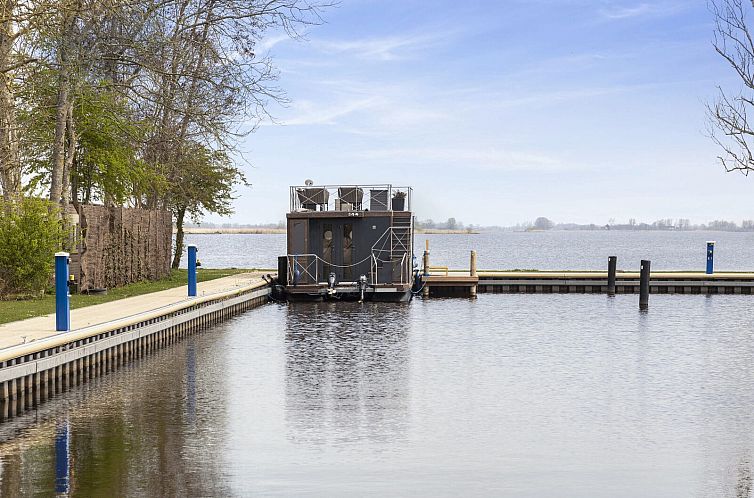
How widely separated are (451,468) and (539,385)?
18.3 ft

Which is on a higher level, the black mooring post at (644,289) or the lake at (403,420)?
the black mooring post at (644,289)

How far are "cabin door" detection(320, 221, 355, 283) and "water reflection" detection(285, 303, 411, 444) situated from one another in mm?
4739

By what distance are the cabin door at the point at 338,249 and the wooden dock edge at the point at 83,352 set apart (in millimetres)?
8089

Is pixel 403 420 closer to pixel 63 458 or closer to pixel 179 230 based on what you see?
pixel 63 458

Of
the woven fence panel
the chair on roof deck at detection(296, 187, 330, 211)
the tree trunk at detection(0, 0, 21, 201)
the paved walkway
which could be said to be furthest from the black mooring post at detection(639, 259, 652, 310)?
the tree trunk at detection(0, 0, 21, 201)

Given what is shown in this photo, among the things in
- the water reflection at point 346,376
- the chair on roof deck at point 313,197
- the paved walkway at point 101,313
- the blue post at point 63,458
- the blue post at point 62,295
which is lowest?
the blue post at point 63,458

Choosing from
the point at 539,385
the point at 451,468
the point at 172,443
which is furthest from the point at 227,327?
the point at 451,468

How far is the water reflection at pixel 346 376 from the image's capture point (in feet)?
38.7

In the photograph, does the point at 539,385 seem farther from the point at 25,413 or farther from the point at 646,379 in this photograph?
the point at 25,413

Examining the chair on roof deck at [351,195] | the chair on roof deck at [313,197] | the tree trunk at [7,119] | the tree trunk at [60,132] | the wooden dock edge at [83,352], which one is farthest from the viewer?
the chair on roof deck at [313,197]

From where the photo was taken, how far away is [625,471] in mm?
9812

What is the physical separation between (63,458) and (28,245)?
13.7 meters

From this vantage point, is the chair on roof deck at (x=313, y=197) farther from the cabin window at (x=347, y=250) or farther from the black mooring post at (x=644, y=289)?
the black mooring post at (x=644, y=289)

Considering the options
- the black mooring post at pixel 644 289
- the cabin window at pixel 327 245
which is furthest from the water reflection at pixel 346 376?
the black mooring post at pixel 644 289
